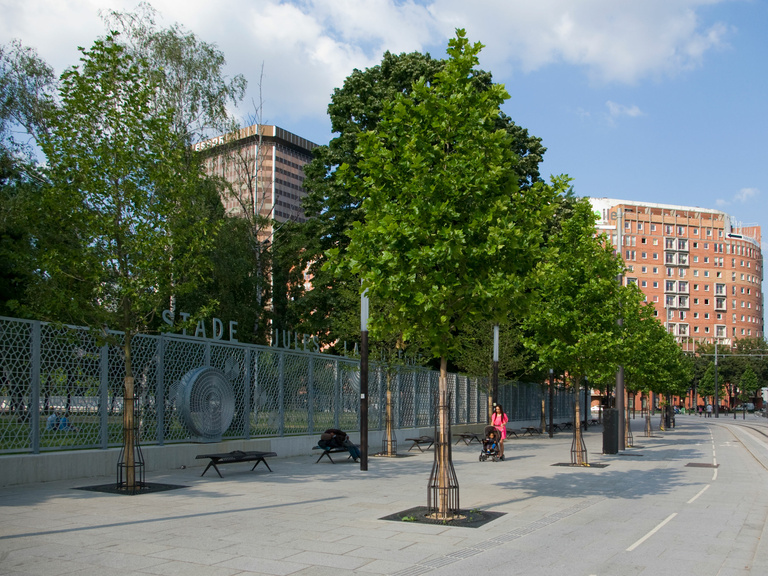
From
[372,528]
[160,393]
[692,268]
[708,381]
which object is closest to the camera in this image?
[372,528]

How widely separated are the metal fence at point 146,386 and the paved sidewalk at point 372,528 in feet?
4.02

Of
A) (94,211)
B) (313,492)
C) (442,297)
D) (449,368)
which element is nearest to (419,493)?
(313,492)

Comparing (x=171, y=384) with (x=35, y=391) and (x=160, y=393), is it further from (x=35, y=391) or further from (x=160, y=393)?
(x=35, y=391)

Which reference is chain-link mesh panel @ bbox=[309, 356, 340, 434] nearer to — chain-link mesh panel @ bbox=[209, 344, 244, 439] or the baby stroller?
chain-link mesh panel @ bbox=[209, 344, 244, 439]

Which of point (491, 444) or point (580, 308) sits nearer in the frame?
point (580, 308)

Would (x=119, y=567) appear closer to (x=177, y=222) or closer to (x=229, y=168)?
(x=177, y=222)

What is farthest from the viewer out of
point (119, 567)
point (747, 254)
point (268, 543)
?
point (747, 254)

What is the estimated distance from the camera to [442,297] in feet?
34.3

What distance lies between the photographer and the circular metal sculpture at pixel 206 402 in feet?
55.3

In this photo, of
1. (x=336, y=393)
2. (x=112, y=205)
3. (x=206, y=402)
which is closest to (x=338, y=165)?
(x=336, y=393)

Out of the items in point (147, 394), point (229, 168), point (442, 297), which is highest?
point (229, 168)

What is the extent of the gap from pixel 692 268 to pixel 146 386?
138m

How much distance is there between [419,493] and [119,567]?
7413mm

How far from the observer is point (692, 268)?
455 ft
